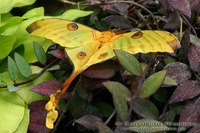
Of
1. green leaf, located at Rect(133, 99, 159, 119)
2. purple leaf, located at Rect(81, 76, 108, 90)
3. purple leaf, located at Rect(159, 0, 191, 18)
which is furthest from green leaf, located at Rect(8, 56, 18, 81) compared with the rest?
purple leaf, located at Rect(159, 0, 191, 18)

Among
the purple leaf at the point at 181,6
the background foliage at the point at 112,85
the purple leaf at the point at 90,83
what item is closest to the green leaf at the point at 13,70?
the background foliage at the point at 112,85

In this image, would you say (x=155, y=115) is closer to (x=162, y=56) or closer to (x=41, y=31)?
(x=162, y=56)

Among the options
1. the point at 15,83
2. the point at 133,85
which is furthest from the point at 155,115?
the point at 15,83

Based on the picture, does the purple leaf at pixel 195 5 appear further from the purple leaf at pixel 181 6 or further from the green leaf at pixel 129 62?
the green leaf at pixel 129 62

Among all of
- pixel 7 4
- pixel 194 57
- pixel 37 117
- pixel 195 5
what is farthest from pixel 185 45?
pixel 7 4

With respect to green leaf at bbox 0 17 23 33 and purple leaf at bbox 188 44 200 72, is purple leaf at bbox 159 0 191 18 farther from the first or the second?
green leaf at bbox 0 17 23 33
